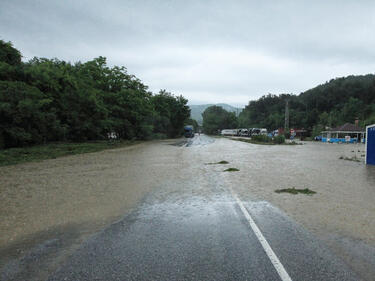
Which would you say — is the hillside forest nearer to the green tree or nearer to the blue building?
the green tree

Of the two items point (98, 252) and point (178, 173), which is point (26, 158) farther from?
point (98, 252)

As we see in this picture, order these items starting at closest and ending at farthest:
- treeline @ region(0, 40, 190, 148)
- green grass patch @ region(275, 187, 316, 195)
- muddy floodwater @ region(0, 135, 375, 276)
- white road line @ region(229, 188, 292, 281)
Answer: white road line @ region(229, 188, 292, 281) → muddy floodwater @ region(0, 135, 375, 276) → green grass patch @ region(275, 187, 316, 195) → treeline @ region(0, 40, 190, 148)

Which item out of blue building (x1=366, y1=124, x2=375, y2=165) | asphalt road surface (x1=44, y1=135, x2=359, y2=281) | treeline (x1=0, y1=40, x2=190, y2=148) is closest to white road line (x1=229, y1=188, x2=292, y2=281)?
asphalt road surface (x1=44, y1=135, x2=359, y2=281)

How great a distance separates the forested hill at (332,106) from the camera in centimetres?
7775

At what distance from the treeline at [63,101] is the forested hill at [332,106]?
1988 inches

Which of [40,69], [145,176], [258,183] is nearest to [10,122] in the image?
[40,69]

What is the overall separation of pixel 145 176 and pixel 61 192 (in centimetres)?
363

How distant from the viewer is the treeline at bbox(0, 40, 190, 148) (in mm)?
20312

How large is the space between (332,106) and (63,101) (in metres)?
98.1

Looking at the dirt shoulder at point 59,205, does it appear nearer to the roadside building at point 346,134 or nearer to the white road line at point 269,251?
the white road line at point 269,251

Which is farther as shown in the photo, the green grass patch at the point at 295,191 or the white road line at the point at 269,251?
the green grass patch at the point at 295,191

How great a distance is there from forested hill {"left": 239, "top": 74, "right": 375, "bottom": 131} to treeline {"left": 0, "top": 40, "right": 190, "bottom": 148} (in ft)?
166

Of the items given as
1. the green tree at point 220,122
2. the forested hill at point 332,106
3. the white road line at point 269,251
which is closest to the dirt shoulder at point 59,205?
the white road line at point 269,251

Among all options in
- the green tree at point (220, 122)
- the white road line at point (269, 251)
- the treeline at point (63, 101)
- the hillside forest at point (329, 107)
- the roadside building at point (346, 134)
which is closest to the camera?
the white road line at point (269, 251)
